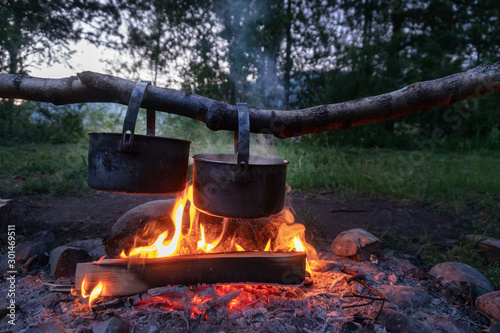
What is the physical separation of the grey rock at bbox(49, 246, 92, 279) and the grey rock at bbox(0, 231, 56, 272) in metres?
0.27

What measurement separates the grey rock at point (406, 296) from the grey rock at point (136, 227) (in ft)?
5.28

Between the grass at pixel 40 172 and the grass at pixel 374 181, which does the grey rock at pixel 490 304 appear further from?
the grass at pixel 40 172

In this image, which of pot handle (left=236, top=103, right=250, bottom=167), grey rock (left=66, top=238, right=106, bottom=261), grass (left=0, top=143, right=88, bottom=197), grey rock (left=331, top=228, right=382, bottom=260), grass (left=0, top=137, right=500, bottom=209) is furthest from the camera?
grass (left=0, top=137, right=500, bottom=209)

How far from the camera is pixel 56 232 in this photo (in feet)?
9.04

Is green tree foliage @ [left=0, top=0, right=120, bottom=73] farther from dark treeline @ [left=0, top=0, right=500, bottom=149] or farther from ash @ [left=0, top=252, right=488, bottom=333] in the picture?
ash @ [left=0, top=252, right=488, bottom=333]

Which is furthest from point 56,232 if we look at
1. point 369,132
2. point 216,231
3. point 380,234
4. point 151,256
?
point 369,132

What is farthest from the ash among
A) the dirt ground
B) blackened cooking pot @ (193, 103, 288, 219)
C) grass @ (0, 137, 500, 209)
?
grass @ (0, 137, 500, 209)

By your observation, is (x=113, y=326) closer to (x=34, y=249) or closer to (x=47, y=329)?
(x=47, y=329)

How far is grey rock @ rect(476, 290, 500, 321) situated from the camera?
6.06 feet

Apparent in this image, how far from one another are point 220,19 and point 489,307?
8.52 metres

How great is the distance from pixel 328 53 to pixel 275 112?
991cm

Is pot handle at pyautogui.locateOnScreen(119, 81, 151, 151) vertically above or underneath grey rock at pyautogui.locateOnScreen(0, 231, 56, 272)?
→ above

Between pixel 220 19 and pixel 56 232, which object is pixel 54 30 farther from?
pixel 220 19

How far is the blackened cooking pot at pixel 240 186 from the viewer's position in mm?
1479
